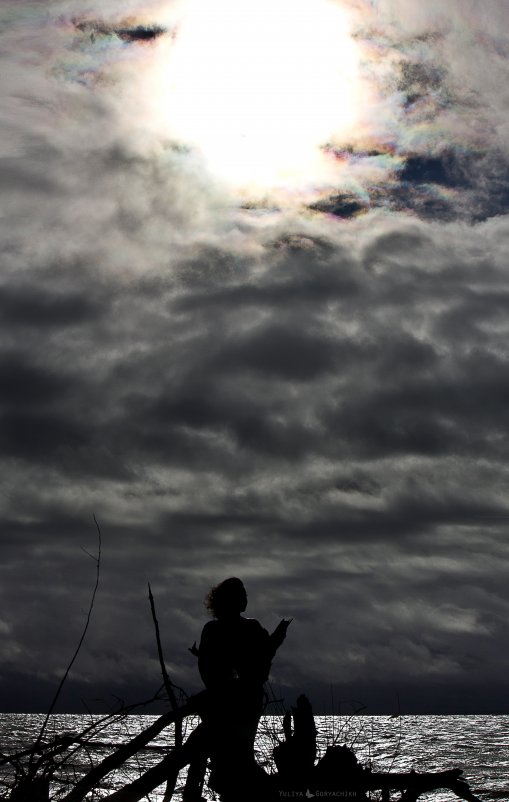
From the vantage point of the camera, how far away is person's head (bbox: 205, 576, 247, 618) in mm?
5988

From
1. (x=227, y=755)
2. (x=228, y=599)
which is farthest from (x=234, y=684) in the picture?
(x=228, y=599)

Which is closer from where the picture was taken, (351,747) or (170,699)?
(170,699)

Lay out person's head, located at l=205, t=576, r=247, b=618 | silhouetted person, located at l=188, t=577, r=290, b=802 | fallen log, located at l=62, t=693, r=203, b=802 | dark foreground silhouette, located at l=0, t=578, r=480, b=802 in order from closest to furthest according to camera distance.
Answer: fallen log, located at l=62, t=693, r=203, b=802 < dark foreground silhouette, located at l=0, t=578, r=480, b=802 < silhouetted person, located at l=188, t=577, r=290, b=802 < person's head, located at l=205, t=576, r=247, b=618

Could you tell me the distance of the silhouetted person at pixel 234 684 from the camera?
17.3ft

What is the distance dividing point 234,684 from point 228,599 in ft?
2.17

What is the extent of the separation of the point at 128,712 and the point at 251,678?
1.20 meters

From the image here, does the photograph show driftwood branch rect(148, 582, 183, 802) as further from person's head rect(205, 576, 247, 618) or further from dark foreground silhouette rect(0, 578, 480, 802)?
person's head rect(205, 576, 247, 618)

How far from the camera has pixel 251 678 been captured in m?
5.57

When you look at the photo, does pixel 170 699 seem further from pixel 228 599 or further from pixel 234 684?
pixel 228 599

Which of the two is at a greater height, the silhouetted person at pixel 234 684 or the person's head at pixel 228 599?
the person's head at pixel 228 599

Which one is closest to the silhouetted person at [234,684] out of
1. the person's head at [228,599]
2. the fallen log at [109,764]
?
the person's head at [228,599]

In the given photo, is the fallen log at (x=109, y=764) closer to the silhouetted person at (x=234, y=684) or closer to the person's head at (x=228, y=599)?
the silhouetted person at (x=234, y=684)

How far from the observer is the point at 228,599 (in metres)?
6.01

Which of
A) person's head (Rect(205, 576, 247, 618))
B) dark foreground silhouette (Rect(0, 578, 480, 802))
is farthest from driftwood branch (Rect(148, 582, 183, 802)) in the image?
person's head (Rect(205, 576, 247, 618))
